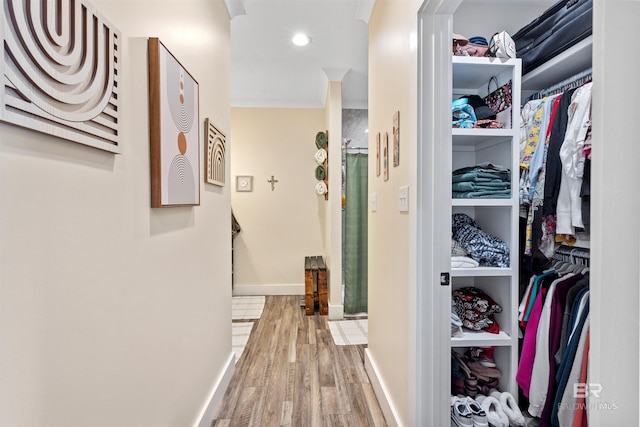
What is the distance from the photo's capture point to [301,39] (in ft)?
8.49

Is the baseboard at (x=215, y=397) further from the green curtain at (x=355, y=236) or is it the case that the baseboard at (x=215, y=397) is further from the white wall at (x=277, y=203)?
the white wall at (x=277, y=203)

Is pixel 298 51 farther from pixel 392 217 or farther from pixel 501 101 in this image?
pixel 392 217

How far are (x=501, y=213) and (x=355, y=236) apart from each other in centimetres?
182

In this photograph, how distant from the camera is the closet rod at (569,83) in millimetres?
1659

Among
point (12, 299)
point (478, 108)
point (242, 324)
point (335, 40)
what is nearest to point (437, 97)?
point (478, 108)

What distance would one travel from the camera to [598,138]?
1.44 ft

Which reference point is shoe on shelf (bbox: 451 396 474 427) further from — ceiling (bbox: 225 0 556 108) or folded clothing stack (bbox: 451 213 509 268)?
ceiling (bbox: 225 0 556 108)

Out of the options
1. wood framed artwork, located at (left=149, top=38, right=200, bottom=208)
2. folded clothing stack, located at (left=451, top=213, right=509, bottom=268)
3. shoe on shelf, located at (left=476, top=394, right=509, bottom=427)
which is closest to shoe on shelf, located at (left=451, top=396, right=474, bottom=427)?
shoe on shelf, located at (left=476, top=394, right=509, bottom=427)

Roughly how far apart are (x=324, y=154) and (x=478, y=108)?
2039 mm

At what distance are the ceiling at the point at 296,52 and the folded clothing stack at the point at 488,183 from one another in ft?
4.22

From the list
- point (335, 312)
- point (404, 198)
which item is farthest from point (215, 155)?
point (335, 312)

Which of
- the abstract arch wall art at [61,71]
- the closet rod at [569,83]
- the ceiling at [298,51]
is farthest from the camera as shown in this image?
the ceiling at [298,51]

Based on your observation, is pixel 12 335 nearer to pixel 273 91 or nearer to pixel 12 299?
pixel 12 299

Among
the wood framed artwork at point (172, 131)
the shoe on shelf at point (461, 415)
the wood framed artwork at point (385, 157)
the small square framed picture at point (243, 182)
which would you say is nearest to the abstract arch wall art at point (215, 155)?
the wood framed artwork at point (172, 131)
